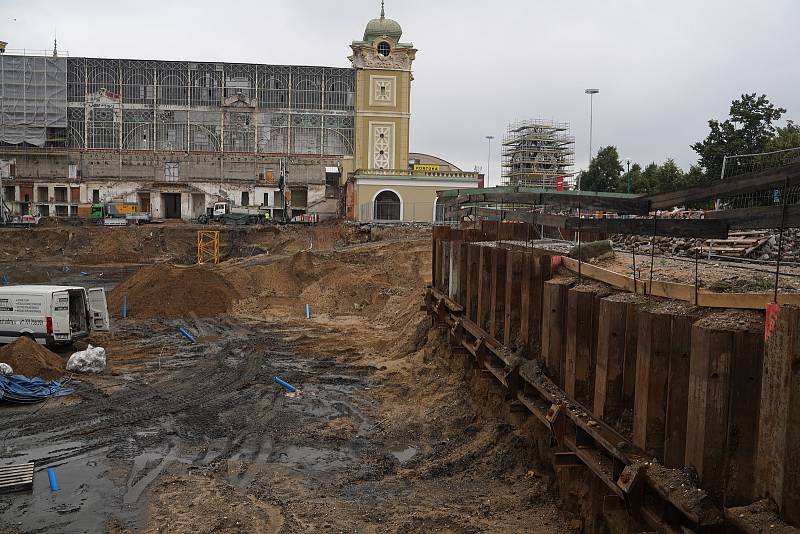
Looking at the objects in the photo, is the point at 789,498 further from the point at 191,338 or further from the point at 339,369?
the point at 191,338

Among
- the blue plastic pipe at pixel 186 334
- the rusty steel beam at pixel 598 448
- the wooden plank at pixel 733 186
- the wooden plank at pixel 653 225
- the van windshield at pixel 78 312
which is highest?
the wooden plank at pixel 733 186

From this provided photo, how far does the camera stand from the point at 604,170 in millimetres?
54594

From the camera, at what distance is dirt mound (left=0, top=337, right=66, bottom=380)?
16188 millimetres

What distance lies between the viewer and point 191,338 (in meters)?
22.5

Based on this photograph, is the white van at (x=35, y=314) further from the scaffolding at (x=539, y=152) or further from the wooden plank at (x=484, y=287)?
the scaffolding at (x=539, y=152)

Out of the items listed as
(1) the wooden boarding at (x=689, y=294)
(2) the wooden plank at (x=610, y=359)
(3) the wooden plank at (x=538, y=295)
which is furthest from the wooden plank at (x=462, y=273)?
(2) the wooden plank at (x=610, y=359)

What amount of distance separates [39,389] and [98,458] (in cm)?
459

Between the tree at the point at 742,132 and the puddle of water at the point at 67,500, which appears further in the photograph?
the tree at the point at 742,132

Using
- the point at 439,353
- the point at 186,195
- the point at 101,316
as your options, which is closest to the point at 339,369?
the point at 439,353

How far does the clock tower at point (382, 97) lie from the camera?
64750 mm

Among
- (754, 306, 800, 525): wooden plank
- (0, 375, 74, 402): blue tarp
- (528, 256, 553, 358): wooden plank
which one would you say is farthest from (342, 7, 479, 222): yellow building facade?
(754, 306, 800, 525): wooden plank

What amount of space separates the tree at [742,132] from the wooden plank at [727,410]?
93.2 ft

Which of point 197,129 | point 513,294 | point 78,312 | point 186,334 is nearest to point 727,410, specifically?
point 513,294

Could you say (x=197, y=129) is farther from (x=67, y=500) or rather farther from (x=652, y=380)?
(x=652, y=380)
